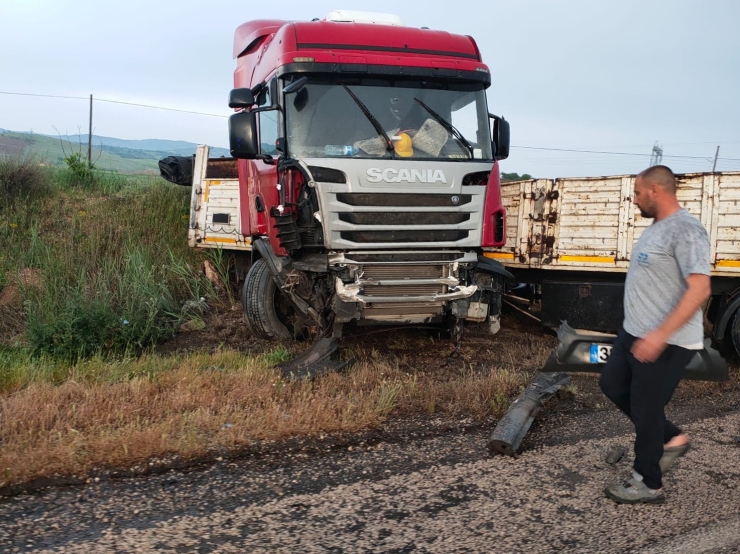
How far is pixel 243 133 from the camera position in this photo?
7211 millimetres

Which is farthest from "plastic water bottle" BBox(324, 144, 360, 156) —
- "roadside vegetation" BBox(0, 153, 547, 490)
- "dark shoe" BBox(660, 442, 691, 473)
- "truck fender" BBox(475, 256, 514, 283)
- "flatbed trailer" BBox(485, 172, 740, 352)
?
"dark shoe" BBox(660, 442, 691, 473)

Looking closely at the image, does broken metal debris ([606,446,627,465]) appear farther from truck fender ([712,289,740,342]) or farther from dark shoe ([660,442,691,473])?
truck fender ([712,289,740,342])

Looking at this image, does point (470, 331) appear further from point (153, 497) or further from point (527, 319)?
point (153, 497)

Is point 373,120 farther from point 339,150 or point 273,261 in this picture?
point 273,261

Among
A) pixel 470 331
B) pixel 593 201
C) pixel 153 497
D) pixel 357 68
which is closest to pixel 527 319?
pixel 470 331

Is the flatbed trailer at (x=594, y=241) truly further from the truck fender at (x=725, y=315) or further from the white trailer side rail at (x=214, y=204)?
the white trailer side rail at (x=214, y=204)

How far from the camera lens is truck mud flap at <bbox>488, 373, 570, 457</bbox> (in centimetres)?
481

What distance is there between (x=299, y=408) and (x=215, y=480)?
3.80ft

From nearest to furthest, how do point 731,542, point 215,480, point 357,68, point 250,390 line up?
point 731,542, point 215,480, point 250,390, point 357,68

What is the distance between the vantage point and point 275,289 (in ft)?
28.8

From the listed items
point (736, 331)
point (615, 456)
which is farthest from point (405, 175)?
point (736, 331)

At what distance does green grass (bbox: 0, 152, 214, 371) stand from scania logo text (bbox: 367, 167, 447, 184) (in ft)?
11.1

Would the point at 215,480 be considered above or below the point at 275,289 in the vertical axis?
below

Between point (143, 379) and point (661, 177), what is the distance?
4.18 metres
